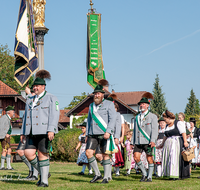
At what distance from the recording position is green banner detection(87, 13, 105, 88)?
53.6ft

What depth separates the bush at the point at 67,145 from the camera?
20.2m

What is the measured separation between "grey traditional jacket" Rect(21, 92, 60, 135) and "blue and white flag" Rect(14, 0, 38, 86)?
8097mm

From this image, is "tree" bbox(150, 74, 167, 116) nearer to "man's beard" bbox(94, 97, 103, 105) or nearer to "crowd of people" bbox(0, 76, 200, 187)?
"crowd of people" bbox(0, 76, 200, 187)

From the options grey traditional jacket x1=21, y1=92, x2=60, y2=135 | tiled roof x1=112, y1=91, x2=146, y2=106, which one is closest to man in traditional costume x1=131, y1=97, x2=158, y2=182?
grey traditional jacket x1=21, y1=92, x2=60, y2=135

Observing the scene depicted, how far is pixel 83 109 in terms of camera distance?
198 ft

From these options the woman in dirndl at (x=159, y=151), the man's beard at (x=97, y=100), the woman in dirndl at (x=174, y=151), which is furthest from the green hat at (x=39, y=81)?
the woman in dirndl at (x=159, y=151)

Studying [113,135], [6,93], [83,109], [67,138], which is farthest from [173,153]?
[83,109]

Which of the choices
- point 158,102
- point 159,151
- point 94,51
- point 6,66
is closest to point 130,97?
point 158,102

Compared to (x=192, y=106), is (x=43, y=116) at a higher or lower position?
lower

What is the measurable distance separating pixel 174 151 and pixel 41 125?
13.2 ft

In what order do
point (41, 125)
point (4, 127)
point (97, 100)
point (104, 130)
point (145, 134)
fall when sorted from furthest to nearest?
1. point (4, 127)
2. point (145, 134)
3. point (97, 100)
4. point (104, 130)
5. point (41, 125)

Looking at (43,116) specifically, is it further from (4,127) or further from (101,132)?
(4,127)

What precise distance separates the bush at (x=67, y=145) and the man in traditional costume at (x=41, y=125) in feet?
39.4

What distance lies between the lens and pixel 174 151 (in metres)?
10.2
